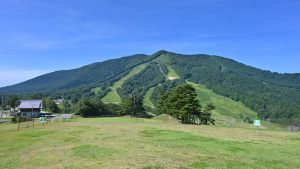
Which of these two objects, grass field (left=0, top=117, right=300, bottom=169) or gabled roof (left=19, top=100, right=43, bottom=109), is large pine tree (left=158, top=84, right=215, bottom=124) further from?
gabled roof (left=19, top=100, right=43, bottom=109)

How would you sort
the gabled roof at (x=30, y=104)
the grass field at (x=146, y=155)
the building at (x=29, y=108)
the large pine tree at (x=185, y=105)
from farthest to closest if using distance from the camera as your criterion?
the gabled roof at (x=30, y=104) < the building at (x=29, y=108) < the large pine tree at (x=185, y=105) < the grass field at (x=146, y=155)

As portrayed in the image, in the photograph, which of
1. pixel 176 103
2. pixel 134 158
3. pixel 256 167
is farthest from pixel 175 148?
pixel 176 103

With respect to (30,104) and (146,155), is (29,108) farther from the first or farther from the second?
(146,155)

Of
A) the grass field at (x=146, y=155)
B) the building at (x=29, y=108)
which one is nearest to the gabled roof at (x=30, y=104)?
the building at (x=29, y=108)

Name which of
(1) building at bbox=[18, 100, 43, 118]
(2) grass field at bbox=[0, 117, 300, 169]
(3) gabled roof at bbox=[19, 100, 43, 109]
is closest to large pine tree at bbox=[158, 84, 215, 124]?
(2) grass field at bbox=[0, 117, 300, 169]

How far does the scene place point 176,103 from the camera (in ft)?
360

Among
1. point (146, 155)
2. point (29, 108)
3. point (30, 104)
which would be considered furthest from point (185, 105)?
point (29, 108)

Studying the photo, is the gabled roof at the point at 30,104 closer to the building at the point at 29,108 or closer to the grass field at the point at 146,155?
the building at the point at 29,108

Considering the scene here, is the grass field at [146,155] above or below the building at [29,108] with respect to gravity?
below

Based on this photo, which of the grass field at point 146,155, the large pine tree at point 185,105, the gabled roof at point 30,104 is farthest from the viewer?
the gabled roof at point 30,104

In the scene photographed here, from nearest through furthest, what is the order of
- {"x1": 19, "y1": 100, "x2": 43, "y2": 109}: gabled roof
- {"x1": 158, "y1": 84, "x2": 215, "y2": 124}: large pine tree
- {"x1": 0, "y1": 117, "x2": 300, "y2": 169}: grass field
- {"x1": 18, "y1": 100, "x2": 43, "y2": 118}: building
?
1. {"x1": 0, "y1": 117, "x2": 300, "y2": 169}: grass field
2. {"x1": 158, "y1": 84, "x2": 215, "y2": 124}: large pine tree
3. {"x1": 18, "y1": 100, "x2": 43, "y2": 118}: building
4. {"x1": 19, "y1": 100, "x2": 43, "y2": 109}: gabled roof

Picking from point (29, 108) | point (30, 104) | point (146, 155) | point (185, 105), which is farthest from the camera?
point (30, 104)

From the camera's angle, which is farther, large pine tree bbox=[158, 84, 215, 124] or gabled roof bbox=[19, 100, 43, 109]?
gabled roof bbox=[19, 100, 43, 109]

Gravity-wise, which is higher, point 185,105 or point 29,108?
point 185,105
